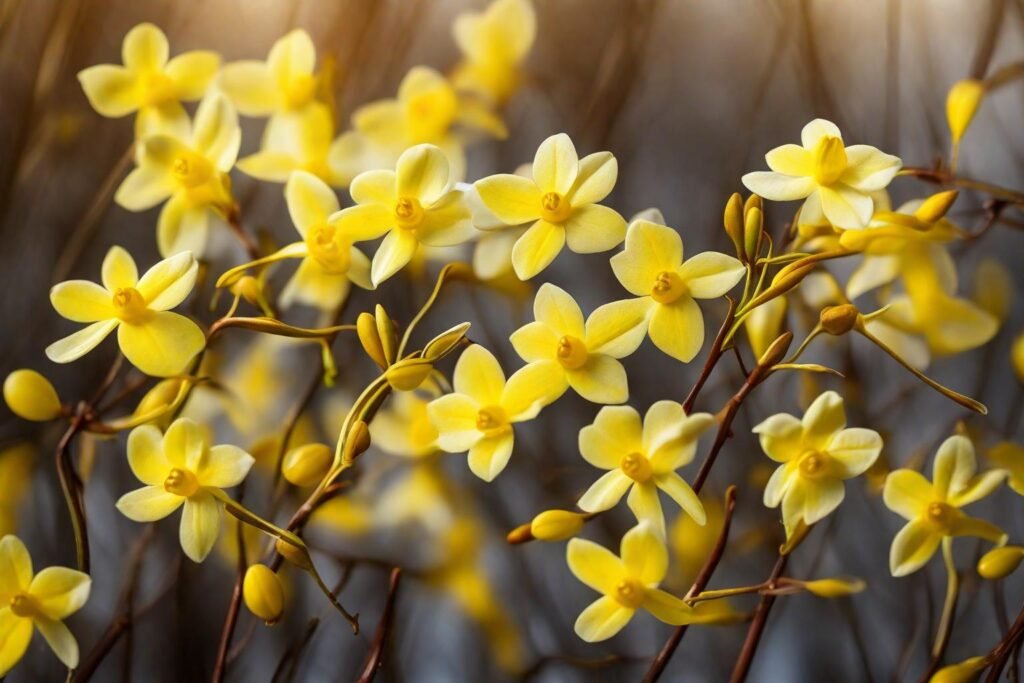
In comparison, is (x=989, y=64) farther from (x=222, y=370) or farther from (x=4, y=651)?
(x=4, y=651)

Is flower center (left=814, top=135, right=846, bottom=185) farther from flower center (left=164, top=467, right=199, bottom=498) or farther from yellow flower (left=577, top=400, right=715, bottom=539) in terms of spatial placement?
flower center (left=164, top=467, right=199, bottom=498)

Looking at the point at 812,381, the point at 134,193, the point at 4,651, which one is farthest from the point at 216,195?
the point at 812,381

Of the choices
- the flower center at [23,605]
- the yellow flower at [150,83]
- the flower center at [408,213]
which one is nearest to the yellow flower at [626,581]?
the flower center at [408,213]

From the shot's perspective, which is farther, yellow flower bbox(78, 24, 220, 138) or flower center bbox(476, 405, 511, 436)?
yellow flower bbox(78, 24, 220, 138)

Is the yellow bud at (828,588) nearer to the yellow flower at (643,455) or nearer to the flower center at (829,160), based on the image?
the yellow flower at (643,455)

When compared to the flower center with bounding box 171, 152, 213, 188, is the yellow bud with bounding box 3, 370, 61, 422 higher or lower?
lower

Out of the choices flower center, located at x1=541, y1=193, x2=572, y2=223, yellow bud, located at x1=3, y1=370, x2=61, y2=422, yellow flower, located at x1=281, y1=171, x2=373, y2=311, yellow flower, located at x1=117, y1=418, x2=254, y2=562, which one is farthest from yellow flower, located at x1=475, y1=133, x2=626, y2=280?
yellow bud, located at x1=3, y1=370, x2=61, y2=422
